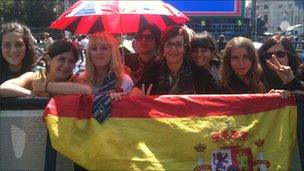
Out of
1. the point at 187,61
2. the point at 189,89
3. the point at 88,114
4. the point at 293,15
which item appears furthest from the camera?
the point at 293,15

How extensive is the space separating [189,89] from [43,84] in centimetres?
126

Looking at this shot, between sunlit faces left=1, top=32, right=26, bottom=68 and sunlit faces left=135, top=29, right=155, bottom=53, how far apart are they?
1444 millimetres

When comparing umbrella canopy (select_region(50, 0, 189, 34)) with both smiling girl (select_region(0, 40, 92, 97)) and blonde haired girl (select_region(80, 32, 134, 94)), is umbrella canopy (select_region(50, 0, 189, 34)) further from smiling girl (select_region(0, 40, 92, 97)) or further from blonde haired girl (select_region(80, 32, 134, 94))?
smiling girl (select_region(0, 40, 92, 97))

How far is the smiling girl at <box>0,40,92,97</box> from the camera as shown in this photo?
3496 mm

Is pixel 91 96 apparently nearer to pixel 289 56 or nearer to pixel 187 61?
pixel 187 61

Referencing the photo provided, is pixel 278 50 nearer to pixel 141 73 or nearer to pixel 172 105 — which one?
pixel 141 73

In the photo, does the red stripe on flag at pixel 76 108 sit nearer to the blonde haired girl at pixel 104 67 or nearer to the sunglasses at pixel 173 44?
the blonde haired girl at pixel 104 67

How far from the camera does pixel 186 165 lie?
340 centimetres

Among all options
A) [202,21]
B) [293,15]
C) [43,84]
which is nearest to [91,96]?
[43,84]

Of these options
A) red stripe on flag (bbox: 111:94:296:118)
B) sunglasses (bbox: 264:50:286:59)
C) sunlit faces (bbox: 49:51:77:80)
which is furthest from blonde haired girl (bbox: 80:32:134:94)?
sunglasses (bbox: 264:50:286:59)

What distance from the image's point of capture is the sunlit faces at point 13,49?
439cm

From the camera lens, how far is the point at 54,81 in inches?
151

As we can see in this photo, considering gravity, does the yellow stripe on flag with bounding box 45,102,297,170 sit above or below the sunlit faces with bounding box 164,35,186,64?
below

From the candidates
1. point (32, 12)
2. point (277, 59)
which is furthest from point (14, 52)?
point (32, 12)
